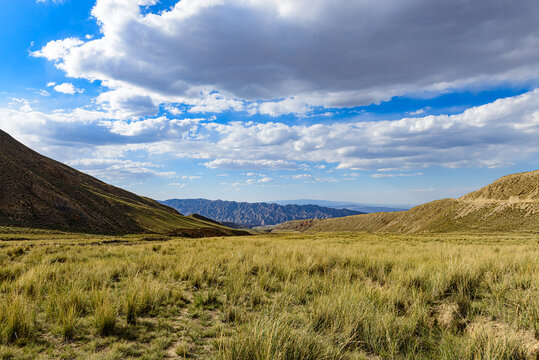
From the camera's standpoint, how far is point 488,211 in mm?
84625

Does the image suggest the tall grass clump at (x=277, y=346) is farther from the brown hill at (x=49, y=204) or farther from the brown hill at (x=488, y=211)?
the brown hill at (x=488, y=211)

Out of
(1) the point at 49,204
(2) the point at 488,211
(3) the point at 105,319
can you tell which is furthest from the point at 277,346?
(2) the point at 488,211

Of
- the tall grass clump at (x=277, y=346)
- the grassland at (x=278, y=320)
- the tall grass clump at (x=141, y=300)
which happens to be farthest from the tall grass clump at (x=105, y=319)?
the tall grass clump at (x=277, y=346)

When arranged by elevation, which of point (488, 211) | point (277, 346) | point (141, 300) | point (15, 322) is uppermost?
point (277, 346)

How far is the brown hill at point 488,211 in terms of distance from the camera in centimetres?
7206

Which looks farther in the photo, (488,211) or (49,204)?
(488,211)

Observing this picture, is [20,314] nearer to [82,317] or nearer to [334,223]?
[82,317]

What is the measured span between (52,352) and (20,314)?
1162 millimetres

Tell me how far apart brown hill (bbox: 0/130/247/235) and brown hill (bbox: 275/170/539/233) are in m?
88.9

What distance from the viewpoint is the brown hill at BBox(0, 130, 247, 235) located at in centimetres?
4594

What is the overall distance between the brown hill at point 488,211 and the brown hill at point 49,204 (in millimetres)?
88918

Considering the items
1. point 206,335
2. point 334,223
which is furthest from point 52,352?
point 334,223

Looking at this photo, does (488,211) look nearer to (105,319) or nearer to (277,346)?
(277,346)

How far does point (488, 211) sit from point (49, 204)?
13086 cm
